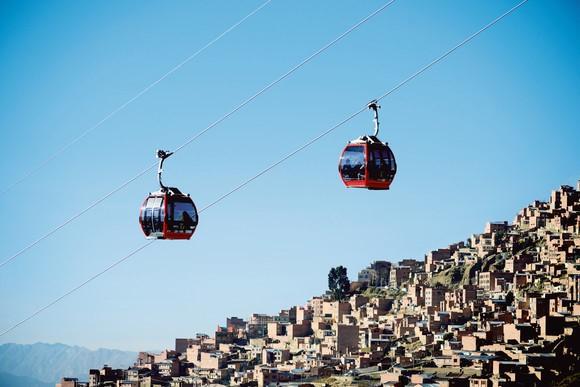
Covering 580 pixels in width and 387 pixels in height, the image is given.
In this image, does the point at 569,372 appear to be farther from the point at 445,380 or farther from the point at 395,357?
the point at 395,357

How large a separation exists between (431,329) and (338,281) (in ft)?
74.9

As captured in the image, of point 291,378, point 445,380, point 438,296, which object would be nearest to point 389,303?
point 438,296

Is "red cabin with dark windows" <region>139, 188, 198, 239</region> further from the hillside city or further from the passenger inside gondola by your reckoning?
the hillside city

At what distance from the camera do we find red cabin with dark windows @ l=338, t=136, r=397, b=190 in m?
19.4

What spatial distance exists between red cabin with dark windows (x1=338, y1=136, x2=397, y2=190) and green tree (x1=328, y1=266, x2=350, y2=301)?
6753 cm

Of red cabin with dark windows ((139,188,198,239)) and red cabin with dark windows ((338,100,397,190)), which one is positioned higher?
red cabin with dark windows ((338,100,397,190))

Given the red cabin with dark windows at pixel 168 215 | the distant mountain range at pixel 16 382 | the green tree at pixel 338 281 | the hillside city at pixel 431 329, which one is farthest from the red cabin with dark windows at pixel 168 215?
the distant mountain range at pixel 16 382

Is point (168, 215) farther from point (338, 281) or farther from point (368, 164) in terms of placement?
point (338, 281)

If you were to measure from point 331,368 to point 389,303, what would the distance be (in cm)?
1694

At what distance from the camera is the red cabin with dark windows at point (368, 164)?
19391 mm

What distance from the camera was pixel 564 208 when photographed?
7869 cm

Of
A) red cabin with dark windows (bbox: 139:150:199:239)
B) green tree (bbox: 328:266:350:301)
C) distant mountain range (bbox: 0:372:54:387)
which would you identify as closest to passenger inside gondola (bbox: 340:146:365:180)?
red cabin with dark windows (bbox: 139:150:199:239)

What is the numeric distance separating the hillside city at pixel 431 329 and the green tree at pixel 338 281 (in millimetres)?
89

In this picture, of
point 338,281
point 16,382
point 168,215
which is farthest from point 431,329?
point 16,382
